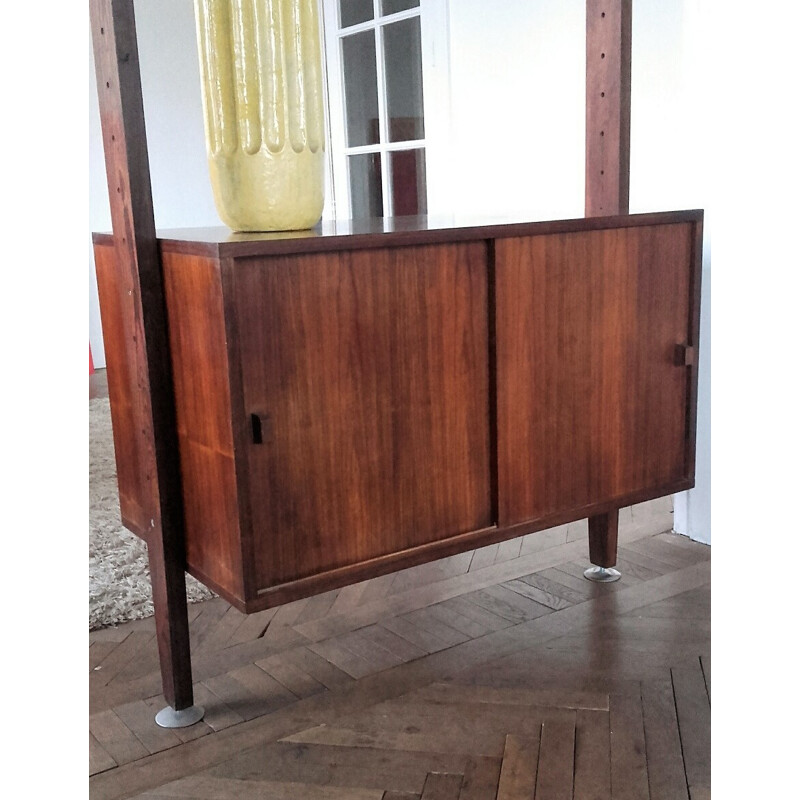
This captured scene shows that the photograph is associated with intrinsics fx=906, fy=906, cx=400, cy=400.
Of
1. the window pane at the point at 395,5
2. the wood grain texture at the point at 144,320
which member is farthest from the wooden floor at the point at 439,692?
the window pane at the point at 395,5

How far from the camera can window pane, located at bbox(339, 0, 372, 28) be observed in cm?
445

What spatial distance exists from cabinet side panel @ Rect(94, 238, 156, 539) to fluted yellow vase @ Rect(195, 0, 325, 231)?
0.28 metres

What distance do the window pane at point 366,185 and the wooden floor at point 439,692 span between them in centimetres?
255

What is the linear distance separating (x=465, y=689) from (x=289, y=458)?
26.5 inches

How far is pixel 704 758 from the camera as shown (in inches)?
61.5

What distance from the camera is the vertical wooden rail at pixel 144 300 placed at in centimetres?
154

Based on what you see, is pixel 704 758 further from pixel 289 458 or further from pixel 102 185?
pixel 102 185

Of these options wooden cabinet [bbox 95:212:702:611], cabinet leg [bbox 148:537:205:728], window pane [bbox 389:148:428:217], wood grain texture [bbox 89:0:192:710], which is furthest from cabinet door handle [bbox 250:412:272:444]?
window pane [bbox 389:148:428:217]

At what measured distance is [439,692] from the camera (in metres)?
1.83

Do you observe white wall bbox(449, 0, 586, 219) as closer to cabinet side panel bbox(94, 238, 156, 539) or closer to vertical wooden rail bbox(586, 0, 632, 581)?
vertical wooden rail bbox(586, 0, 632, 581)

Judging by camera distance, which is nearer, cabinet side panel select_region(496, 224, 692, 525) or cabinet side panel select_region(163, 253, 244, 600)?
cabinet side panel select_region(163, 253, 244, 600)

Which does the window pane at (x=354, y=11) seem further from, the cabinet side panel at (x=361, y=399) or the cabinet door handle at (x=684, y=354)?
the cabinet side panel at (x=361, y=399)

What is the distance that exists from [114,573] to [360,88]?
3041 millimetres

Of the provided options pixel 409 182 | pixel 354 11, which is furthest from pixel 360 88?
pixel 409 182
